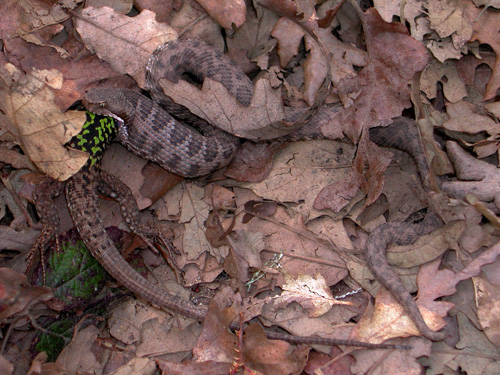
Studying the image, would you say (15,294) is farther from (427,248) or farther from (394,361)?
(427,248)

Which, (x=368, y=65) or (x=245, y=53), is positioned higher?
(x=368, y=65)

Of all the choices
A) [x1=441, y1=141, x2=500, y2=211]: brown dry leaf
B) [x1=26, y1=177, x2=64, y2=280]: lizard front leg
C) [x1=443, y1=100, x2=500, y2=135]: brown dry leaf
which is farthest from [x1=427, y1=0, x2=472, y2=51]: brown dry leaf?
[x1=26, y1=177, x2=64, y2=280]: lizard front leg

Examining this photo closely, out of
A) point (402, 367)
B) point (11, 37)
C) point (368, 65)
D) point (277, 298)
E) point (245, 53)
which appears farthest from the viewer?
point (245, 53)

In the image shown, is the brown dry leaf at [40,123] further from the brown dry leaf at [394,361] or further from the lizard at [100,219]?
the brown dry leaf at [394,361]

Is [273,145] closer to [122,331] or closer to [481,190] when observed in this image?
[481,190]

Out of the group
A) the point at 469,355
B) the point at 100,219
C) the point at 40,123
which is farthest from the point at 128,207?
the point at 469,355

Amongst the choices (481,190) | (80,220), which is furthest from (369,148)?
(80,220)

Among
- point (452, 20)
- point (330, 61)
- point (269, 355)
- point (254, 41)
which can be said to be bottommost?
point (269, 355)
